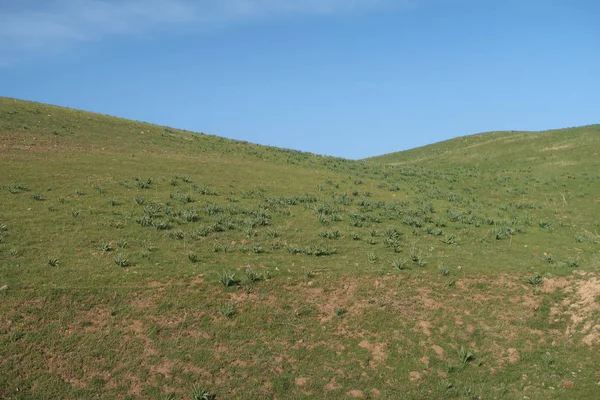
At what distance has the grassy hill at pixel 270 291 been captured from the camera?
38.8 feet

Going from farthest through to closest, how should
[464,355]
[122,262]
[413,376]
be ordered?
1. [122,262]
2. [464,355]
3. [413,376]

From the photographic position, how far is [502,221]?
27.1m

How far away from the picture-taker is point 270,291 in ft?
49.5

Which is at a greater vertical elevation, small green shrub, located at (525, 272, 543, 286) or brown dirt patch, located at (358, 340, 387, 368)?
small green shrub, located at (525, 272, 543, 286)

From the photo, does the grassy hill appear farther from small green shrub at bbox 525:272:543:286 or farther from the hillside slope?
the hillside slope

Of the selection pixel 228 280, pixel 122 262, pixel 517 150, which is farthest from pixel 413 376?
pixel 517 150

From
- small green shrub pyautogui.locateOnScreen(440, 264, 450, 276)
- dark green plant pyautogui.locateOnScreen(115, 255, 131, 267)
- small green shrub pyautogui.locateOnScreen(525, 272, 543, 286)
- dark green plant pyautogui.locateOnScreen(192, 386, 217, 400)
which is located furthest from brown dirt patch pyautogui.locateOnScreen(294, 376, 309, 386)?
small green shrub pyautogui.locateOnScreen(525, 272, 543, 286)

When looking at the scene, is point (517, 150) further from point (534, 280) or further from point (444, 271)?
point (444, 271)

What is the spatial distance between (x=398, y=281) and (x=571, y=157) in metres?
44.2

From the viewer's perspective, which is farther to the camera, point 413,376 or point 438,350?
point 438,350

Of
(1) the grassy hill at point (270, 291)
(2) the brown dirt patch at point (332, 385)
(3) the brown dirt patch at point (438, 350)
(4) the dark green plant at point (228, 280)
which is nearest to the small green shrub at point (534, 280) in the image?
(1) the grassy hill at point (270, 291)

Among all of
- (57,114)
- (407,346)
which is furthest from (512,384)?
(57,114)

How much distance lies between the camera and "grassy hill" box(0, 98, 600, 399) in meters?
11.8

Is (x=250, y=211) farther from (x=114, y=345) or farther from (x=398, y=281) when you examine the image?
(x=114, y=345)
